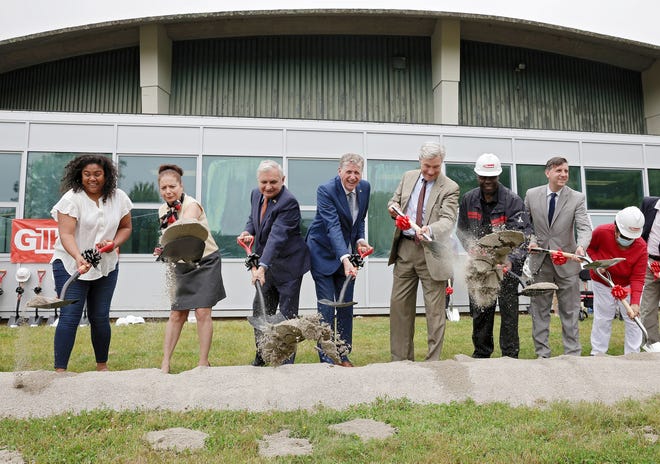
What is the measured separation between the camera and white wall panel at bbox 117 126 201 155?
31.4 ft

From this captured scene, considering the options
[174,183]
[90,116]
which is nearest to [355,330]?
[174,183]

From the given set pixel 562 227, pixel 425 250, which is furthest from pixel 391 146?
pixel 425 250

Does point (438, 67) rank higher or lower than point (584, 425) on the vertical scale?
higher

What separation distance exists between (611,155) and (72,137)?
10169mm

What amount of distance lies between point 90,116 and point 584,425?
912 cm

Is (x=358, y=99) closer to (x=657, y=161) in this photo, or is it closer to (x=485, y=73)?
(x=485, y=73)

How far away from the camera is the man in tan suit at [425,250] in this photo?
4.51 m

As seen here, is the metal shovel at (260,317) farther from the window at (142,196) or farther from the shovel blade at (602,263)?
the window at (142,196)

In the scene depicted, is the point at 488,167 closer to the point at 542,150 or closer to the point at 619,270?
the point at 619,270

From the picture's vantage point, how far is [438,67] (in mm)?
13148

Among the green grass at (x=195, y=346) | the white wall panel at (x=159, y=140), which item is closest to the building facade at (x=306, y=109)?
the white wall panel at (x=159, y=140)

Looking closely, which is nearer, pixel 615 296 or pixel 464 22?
pixel 615 296

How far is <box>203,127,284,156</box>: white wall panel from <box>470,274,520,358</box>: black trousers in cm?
580

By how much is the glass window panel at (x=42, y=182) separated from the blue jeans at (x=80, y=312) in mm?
5900
